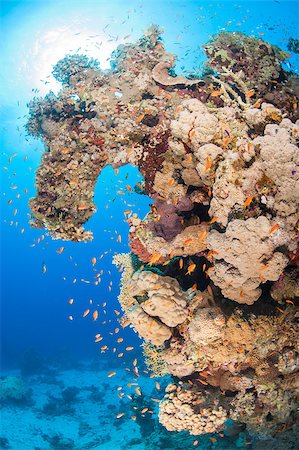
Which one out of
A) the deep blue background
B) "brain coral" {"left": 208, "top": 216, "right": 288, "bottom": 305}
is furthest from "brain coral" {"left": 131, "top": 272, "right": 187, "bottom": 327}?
the deep blue background

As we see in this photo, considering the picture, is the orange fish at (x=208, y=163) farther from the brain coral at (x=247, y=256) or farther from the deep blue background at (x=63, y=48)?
the deep blue background at (x=63, y=48)

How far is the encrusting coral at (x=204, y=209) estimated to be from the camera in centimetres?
595

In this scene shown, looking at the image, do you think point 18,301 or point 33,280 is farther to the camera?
point 33,280

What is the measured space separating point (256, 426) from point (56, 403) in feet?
73.1

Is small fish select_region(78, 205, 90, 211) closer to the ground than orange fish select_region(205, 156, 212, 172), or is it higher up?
higher up

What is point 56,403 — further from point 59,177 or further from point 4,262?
point 4,262

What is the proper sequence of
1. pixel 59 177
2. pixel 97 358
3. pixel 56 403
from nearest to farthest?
1. pixel 59 177
2. pixel 56 403
3. pixel 97 358

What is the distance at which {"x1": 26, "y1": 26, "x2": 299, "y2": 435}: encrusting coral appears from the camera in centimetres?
595

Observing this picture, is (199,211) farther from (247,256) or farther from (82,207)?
(82,207)

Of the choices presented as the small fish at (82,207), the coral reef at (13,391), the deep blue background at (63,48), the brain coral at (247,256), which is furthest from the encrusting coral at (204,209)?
the coral reef at (13,391)

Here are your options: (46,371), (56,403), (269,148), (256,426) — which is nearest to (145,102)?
(269,148)

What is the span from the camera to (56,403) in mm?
24922

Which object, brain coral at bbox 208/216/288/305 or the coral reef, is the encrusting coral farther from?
the coral reef

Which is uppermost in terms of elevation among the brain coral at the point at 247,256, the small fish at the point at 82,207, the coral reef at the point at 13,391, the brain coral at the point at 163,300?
the coral reef at the point at 13,391
